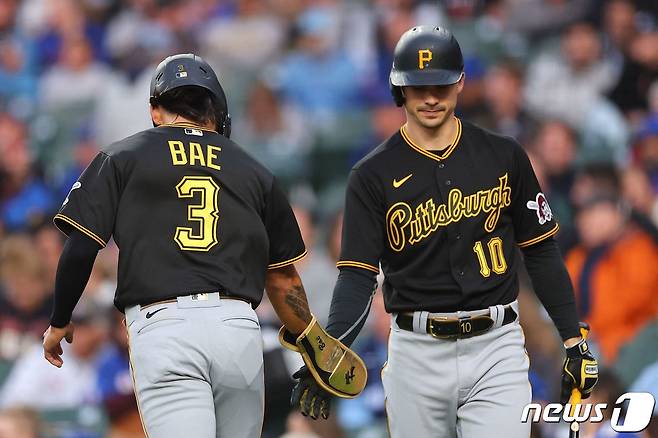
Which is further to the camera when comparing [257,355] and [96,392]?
[96,392]

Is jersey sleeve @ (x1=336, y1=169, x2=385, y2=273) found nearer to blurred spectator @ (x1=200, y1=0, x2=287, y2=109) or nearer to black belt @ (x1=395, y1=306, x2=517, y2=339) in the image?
black belt @ (x1=395, y1=306, x2=517, y2=339)

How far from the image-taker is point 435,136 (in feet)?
15.3

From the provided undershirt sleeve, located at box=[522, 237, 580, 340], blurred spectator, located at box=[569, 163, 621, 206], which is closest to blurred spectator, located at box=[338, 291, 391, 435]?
blurred spectator, located at box=[569, 163, 621, 206]

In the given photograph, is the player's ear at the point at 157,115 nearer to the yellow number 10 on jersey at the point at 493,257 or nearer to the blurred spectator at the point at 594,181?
the yellow number 10 on jersey at the point at 493,257

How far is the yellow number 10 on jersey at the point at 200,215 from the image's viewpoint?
13.5 ft

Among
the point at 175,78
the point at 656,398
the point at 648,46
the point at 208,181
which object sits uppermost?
the point at 648,46

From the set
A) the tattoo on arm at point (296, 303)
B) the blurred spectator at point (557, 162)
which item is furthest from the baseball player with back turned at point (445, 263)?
the blurred spectator at point (557, 162)

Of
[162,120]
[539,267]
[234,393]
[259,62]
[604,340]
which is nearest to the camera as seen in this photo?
[234,393]

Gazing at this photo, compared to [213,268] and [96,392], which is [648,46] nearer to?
[96,392]

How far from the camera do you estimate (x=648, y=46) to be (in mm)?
8586

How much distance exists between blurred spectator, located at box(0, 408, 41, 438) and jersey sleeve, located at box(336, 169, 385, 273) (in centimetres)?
384

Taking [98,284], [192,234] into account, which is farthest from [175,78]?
[98,284]

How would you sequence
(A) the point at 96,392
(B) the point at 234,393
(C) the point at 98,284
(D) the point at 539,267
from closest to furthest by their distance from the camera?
(B) the point at 234,393 → (D) the point at 539,267 → (A) the point at 96,392 → (C) the point at 98,284

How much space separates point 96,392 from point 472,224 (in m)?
4.38
